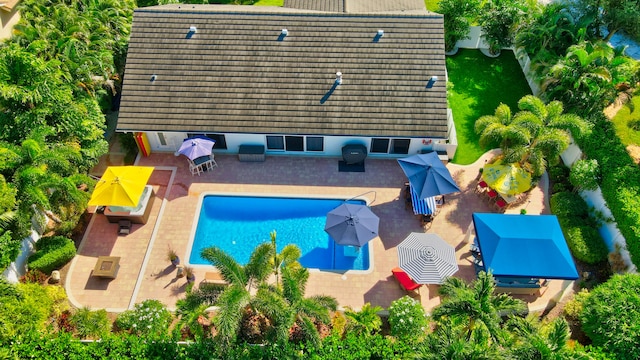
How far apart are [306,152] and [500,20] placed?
18.0 metres

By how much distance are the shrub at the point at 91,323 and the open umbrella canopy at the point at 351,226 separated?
37.1ft

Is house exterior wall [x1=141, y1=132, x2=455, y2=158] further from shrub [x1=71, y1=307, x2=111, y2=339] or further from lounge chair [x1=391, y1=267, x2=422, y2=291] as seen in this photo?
shrub [x1=71, y1=307, x2=111, y2=339]

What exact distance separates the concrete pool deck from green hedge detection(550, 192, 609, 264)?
1.23 m

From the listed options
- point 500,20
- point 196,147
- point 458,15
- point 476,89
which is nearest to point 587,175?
point 476,89

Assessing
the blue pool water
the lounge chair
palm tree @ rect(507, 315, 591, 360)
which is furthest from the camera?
the blue pool water

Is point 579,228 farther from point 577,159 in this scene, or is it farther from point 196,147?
point 196,147

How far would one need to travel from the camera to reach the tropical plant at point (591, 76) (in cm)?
2634

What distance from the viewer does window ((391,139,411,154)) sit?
91.6 ft

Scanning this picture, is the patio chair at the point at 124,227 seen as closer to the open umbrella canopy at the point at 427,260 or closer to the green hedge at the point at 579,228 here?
the open umbrella canopy at the point at 427,260

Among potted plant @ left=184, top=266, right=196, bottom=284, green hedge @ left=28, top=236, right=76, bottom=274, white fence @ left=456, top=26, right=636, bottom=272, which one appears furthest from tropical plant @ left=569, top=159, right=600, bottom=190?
green hedge @ left=28, top=236, right=76, bottom=274

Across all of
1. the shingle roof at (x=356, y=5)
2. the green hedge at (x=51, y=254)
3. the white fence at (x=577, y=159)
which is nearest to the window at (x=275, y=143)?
the shingle roof at (x=356, y=5)

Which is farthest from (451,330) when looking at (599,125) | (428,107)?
(599,125)

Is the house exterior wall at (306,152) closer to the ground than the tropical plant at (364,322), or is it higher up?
higher up

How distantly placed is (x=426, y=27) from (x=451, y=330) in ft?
63.6
